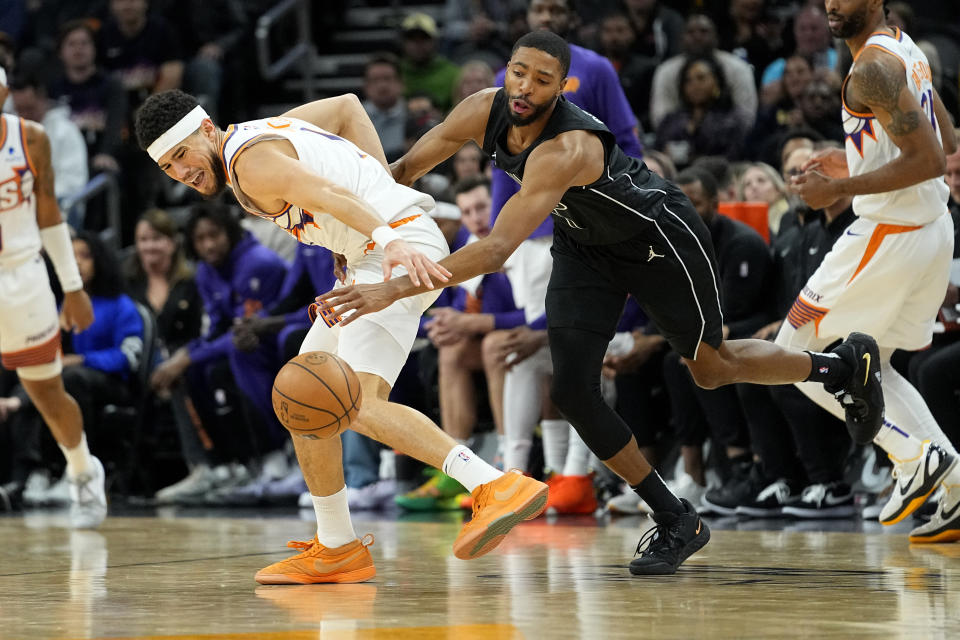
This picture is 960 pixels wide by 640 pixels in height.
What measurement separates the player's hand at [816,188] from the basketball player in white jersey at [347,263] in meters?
1.57

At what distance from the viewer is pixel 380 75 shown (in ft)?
37.7

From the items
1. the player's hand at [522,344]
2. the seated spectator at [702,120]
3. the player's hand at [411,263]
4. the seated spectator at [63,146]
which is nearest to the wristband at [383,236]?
the player's hand at [411,263]

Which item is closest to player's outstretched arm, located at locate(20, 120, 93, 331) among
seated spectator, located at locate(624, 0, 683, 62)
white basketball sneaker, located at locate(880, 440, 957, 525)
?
white basketball sneaker, located at locate(880, 440, 957, 525)

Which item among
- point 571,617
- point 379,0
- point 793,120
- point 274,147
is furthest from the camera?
point 379,0

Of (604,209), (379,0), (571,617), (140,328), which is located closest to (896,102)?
(604,209)

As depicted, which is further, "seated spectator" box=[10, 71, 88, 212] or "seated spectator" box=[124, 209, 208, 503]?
"seated spectator" box=[10, 71, 88, 212]

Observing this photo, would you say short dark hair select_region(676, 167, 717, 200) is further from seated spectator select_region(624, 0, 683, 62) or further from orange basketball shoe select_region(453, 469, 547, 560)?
seated spectator select_region(624, 0, 683, 62)

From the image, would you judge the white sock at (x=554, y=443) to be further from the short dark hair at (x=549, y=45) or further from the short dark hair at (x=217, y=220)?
the short dark hair at (x=549, y=45)

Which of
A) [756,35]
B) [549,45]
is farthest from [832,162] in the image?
[756,35]

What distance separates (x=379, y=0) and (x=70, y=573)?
35.3 ft

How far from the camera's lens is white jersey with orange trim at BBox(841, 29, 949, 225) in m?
5.46

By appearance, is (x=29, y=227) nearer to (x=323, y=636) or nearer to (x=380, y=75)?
(x=323, y=636)

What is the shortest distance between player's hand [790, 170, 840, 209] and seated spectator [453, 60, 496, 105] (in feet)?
17.7

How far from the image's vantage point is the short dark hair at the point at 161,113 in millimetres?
4656
